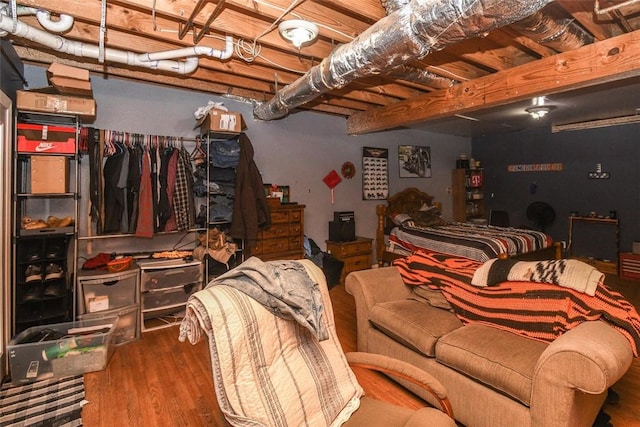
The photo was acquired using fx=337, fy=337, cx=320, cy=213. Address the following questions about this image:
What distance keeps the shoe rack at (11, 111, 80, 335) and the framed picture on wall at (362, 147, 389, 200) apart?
12.2 ft

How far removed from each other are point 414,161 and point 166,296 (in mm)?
4463

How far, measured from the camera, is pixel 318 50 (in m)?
2.79

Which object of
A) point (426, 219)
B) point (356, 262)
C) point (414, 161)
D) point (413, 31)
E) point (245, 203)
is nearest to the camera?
point (413, 31)

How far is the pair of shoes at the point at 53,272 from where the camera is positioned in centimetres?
266

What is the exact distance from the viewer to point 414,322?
216 centimetres

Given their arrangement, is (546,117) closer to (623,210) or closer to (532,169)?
(532,169)

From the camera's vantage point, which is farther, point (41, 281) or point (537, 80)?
point (537, 80)

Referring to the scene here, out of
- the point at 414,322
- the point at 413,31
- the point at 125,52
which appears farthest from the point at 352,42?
the point at 414,322

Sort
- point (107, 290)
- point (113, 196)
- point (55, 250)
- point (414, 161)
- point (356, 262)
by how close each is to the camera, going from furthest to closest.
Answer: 1. point (414, 161)
2. point (356, 262)
3. point (113, 196)
4. point (107, 290)
5. point (55, 250)

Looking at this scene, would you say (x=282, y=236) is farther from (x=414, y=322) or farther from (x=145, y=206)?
(x=414, y=322)

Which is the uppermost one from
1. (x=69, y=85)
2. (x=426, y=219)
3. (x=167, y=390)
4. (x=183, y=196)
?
(x=69, y=85)

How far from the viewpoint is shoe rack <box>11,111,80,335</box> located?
2.57 meters

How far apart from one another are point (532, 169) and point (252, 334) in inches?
255

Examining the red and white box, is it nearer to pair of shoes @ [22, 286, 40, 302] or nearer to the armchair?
pair of shoes @ [22, 286, 40, 302]
